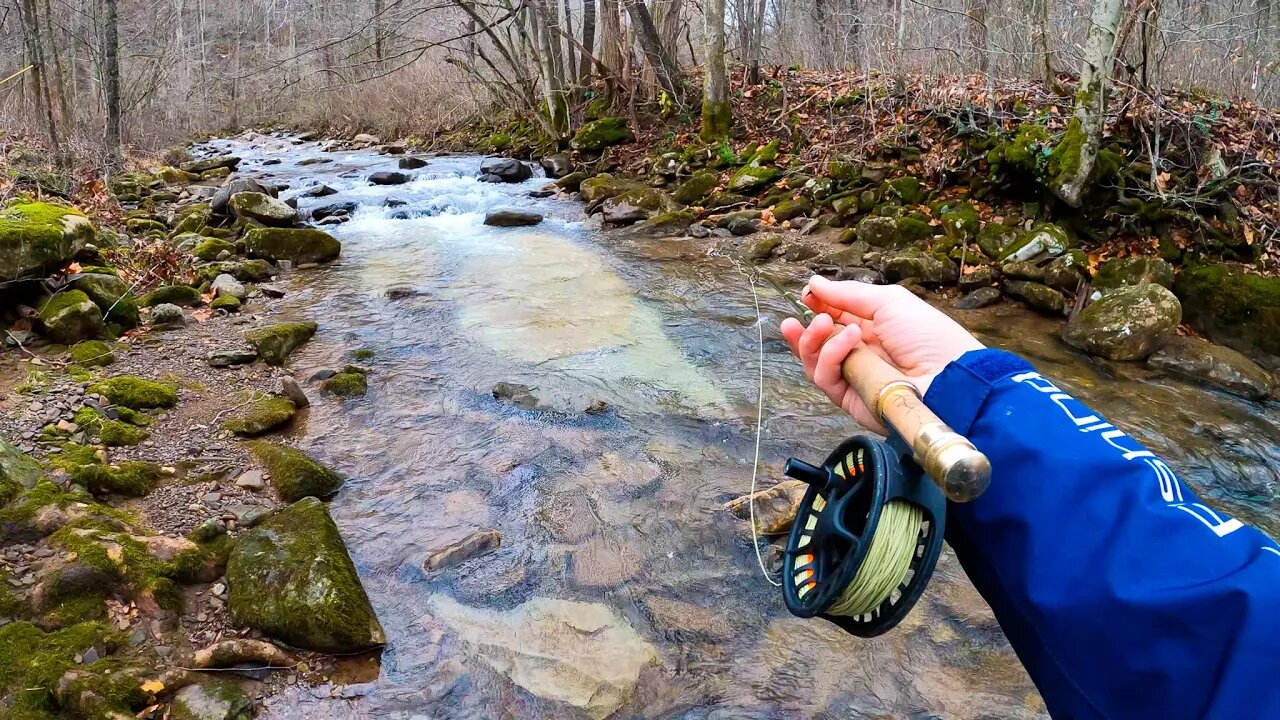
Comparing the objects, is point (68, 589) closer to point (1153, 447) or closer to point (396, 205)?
point (1153, 447)

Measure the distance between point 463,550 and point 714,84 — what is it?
37.5ft

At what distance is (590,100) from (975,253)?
10.6 metres

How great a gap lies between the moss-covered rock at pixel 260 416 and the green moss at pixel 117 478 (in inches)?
31.1

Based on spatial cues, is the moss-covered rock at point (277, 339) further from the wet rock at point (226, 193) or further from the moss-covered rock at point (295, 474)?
the wet rock at point (226, 193)

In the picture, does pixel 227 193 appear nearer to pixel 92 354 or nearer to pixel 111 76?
pixel 111 76

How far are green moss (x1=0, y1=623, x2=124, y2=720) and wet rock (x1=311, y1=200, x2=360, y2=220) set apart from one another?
34.9ft

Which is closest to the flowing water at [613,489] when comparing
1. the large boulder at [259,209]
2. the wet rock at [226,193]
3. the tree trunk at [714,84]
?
the large boulder at [259,209]

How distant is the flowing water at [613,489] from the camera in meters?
3.26

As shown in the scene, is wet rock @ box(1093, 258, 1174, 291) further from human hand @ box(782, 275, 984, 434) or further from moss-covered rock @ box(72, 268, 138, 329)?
moss-covered rock @ box(72, 268, 138, 329)

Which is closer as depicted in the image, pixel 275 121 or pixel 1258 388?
pixel 1258 388

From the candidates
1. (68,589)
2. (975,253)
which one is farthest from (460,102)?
(68,589)

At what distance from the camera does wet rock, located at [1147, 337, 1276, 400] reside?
6133 mm

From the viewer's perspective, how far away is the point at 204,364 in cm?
611

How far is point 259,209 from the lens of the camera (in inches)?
440
